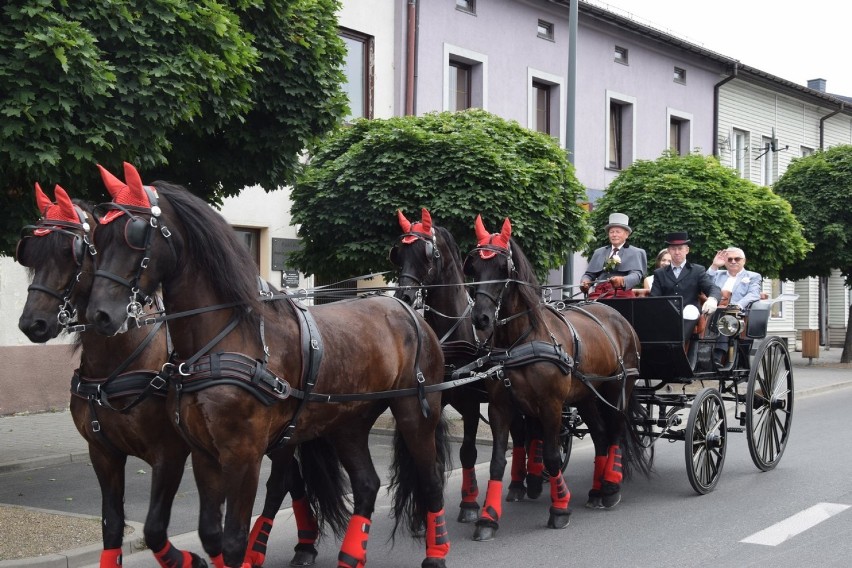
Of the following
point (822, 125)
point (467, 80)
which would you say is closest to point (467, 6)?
point (467, 80)

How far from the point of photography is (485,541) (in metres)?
6.45

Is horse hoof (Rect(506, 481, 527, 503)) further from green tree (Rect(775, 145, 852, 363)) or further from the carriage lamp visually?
green tree (Rect(775, 145, 852, 363))

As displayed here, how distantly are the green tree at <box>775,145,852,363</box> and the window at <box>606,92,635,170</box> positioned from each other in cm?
380

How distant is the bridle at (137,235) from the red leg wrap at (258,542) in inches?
73.9

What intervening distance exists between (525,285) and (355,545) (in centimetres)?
236

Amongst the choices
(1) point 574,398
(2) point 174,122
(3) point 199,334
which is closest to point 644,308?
(1) point 574,398

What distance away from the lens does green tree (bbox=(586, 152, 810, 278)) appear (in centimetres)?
1612

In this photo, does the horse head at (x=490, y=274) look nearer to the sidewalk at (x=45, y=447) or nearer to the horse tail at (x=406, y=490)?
the horse tail at (x=406, y=490)

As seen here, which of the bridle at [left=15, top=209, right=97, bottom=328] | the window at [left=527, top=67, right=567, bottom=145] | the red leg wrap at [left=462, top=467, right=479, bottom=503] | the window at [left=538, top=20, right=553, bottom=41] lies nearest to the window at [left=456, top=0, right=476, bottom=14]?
the window at [left=538, top=20, right=553, bottom=41]

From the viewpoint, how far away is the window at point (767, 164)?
95.5 feet

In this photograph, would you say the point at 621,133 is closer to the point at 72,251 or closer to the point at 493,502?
the point at 493,502

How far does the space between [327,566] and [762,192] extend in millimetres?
13889

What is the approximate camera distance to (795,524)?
6680 mm

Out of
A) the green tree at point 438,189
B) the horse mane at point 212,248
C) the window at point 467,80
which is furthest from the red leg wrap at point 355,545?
the window at point 467,80
